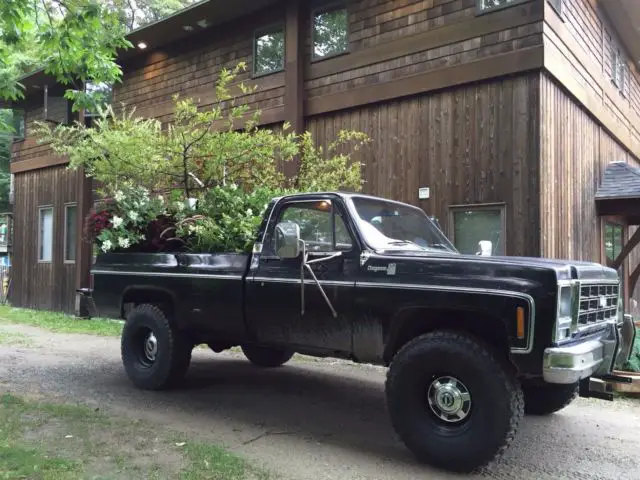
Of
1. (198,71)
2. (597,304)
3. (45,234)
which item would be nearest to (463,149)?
(597,304)

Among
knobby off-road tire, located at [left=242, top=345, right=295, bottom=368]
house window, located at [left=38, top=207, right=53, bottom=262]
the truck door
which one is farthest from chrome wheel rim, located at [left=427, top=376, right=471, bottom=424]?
house window, located at [left=38, top=207, right=53, bottom=262]

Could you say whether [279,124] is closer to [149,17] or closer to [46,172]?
[46,172]

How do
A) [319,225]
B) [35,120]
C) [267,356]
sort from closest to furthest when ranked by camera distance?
[319,225], [267,356], [35,120]

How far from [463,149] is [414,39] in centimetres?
203

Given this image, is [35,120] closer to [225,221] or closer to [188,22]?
[188,22]

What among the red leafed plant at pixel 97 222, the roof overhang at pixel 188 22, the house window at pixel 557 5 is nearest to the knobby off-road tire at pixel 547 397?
the red leafed plant at pixel 97 222

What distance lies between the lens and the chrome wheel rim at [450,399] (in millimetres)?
4066

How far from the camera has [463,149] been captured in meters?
8.69

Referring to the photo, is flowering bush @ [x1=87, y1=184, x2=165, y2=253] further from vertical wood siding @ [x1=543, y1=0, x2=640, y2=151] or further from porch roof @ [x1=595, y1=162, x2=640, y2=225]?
porch roof @ [x1=595, y1=162, x2=640, y2=225]

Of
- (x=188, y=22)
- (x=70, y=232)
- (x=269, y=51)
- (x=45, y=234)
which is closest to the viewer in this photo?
(x=269, y=51)

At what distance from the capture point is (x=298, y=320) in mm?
5039

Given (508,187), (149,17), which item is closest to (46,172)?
(508,187)

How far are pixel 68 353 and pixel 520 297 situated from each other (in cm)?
739

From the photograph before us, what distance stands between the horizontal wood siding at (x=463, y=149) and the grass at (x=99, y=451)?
5385mm
